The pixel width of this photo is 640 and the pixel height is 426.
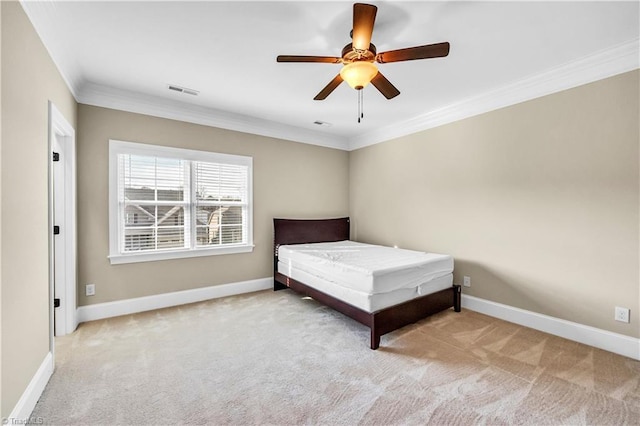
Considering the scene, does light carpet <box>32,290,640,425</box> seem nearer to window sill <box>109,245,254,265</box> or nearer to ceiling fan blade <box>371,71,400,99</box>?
window sill <box>109,245,254,265</box>

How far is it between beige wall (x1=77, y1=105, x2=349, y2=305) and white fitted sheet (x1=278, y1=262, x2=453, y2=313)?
1.23 m

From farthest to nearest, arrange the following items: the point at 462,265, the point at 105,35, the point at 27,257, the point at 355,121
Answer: the point at 355,121, the point at 462,265, the point at 105,35, the point at 27,257

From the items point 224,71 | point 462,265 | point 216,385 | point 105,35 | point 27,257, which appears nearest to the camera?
point 27,257

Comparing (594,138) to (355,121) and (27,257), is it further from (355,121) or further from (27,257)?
(27,257)

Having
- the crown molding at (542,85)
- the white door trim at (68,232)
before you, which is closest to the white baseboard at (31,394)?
the white door trim at (68,232)

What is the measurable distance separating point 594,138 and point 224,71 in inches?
145

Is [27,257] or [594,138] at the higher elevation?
[594,138]

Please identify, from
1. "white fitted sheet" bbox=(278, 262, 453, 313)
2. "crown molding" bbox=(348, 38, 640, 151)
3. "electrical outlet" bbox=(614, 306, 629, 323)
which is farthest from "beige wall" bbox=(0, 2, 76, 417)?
"electrical outlet" bbox=(614, 306, 629, 323)

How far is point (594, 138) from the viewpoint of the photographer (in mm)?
2676

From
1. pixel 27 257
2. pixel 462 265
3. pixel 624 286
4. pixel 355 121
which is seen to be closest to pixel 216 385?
pixel 27 257

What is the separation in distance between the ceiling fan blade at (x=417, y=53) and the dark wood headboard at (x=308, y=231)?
10.0 ft

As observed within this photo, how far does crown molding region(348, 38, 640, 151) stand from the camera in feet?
8.14

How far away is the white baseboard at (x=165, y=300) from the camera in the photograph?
10.7 ft

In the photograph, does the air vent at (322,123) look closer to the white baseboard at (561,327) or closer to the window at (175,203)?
the window at (175,203)
